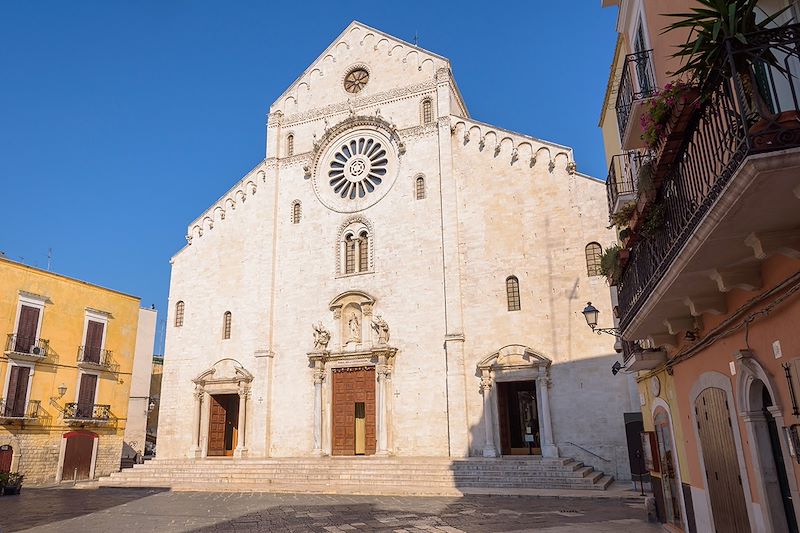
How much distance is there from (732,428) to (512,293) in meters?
14.8

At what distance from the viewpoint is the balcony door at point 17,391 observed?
22.5 metres

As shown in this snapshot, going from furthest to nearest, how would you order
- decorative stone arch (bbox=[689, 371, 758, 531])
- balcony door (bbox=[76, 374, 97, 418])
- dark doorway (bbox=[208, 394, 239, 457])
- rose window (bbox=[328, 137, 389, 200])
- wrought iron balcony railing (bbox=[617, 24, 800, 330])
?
rose window (bbox=[328, 137, 389, 200]), balcony door (bbox=[76, 374, 97, 418]), dark doorway (bbox=[208, 394, 239, 457]), decorative stone arch (bbox=[689, 371, 758, 531]), wrought iron balcony railing (bbox=[617, 24, 800, 330])

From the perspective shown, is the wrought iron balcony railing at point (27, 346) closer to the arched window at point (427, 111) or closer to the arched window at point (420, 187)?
the arched window at point (420, 187)

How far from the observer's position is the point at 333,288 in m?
24.5

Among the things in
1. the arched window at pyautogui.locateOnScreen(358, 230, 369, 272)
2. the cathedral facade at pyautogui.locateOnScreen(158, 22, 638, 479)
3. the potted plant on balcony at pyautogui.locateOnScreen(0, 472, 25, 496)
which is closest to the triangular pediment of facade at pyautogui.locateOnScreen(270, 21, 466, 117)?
the cathedral facade at pyautogui.locateOnScreen(158, 22, 638, 479)

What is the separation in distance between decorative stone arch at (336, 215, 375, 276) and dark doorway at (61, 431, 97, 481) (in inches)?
509

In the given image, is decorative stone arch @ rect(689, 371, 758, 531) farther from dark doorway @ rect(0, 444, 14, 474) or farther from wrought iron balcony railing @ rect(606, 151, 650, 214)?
dark doorway @ rect(0, 444, 14, 474)

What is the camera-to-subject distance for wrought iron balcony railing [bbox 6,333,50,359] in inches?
892

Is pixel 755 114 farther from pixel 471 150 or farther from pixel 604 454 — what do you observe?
pixel 471 150

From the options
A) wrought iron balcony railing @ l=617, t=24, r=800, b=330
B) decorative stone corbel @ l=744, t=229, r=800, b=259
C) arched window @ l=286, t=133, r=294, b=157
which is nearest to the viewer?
wrought iron balcony railing @ l=617, t=24, r=800, b=330

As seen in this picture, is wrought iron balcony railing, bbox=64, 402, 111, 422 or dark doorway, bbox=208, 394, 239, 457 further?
dark doorway, bbox=208, 394, 239, 457

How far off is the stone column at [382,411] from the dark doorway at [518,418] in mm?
4164

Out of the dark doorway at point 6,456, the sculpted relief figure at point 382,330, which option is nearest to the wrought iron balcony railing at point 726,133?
the sculpted relief figure at point 382,330

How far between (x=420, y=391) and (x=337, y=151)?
11.4 meters
